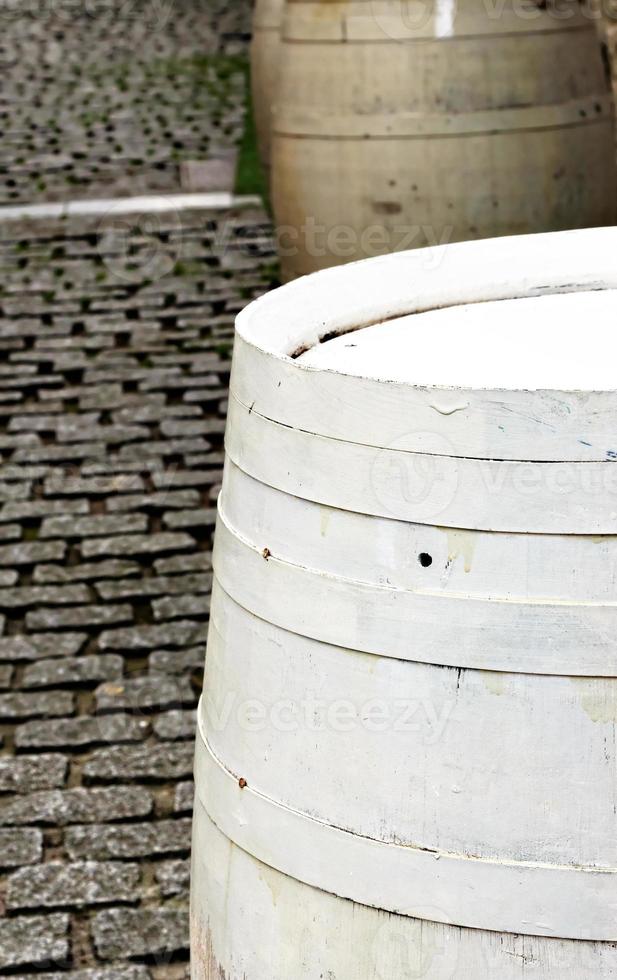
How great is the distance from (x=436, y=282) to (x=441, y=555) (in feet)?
2.18

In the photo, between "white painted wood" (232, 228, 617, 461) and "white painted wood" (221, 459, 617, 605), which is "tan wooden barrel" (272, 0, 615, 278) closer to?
"white painted wood" (232, 228, 617, 461)

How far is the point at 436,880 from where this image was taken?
4.66 ft

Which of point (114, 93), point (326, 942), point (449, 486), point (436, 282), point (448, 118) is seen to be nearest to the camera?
point (449, 486)

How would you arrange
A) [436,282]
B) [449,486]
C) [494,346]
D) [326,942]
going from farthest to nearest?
[436,282]
[494,346]
[326,942]
[449,486]

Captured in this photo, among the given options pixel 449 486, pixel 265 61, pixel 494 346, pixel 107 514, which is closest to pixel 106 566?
pixel 107 514

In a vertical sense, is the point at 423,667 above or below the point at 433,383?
below

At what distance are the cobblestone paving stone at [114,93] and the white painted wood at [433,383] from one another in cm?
436

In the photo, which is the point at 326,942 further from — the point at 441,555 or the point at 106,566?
the point at 106,566

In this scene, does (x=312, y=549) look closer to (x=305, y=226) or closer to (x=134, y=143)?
(x=305, y=226)

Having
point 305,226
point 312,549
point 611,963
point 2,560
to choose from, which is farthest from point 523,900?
point 305,226

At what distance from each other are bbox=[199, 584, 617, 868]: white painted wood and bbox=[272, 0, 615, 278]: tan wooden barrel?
3059mm

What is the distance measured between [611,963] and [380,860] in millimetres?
252

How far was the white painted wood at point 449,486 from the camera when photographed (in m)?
1.34

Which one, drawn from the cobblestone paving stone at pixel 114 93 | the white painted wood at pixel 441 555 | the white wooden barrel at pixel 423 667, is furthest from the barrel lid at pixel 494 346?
the cobblestone paving stone at pixel 114 93
